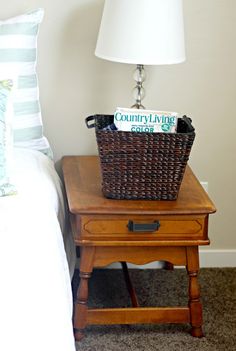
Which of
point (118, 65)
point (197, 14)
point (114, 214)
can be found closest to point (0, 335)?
point (114, 214)

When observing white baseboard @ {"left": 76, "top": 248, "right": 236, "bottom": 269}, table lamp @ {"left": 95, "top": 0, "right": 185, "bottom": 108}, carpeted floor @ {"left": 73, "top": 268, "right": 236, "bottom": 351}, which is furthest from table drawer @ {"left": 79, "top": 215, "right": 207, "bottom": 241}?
white baseboard @ {"left": 76, "top": 248, "right": 236, "bottom": 269}

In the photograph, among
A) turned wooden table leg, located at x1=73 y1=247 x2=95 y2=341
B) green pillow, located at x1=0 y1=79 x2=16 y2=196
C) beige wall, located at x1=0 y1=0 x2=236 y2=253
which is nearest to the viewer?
green pillow, located at x1=0 y1=79 x2=16 y2=196

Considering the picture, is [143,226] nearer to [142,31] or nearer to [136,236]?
[136,236]

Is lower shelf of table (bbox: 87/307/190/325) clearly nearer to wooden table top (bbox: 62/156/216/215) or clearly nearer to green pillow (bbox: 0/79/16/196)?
wooden table top (bbox: 62/156/216/215)

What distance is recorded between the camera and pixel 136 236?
80.4 inches

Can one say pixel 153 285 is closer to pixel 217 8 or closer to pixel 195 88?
pixel 195 88

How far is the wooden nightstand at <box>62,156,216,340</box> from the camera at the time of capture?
202cm

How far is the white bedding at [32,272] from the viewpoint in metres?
1.31

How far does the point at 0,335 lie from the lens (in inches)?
49.3

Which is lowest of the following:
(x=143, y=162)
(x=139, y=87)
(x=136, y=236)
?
(x=136, y=236)

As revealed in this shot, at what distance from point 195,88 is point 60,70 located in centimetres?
54

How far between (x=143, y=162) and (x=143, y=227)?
217 mm

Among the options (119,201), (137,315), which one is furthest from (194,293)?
(119,201)

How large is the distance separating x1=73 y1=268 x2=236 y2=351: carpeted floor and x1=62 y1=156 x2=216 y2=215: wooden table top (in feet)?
1.63
